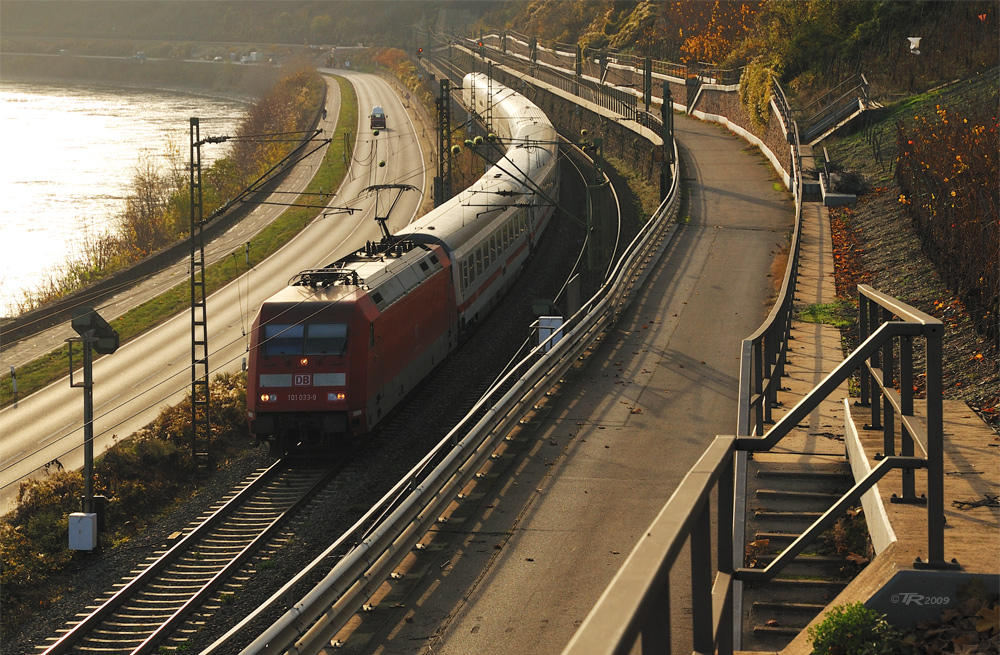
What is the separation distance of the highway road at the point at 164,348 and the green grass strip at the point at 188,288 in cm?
65

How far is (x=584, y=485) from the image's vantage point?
14.4m

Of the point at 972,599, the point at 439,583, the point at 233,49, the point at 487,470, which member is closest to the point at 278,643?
the point at 439,583

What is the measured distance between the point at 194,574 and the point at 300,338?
210 inches

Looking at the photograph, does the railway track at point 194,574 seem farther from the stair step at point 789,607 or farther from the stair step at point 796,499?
the stair step at point 789,607

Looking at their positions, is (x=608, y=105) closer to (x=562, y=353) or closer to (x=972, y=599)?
(x=562, y=353)

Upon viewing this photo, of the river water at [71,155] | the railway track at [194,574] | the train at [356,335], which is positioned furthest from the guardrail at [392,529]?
the river water at [71,155]

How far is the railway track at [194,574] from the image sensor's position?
589 inches

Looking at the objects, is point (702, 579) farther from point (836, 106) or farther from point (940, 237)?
point (836, 106)

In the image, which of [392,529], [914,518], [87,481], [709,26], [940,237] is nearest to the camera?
[914,518]

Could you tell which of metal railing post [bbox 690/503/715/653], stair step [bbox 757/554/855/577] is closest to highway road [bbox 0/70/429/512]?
stair step [bbox 757/554/855/577]

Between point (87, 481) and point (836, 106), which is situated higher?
point (836, 106)

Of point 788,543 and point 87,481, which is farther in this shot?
point 87,481

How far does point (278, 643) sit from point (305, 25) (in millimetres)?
192214

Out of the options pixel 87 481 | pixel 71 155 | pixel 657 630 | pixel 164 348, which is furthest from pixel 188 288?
pixel 657 630
